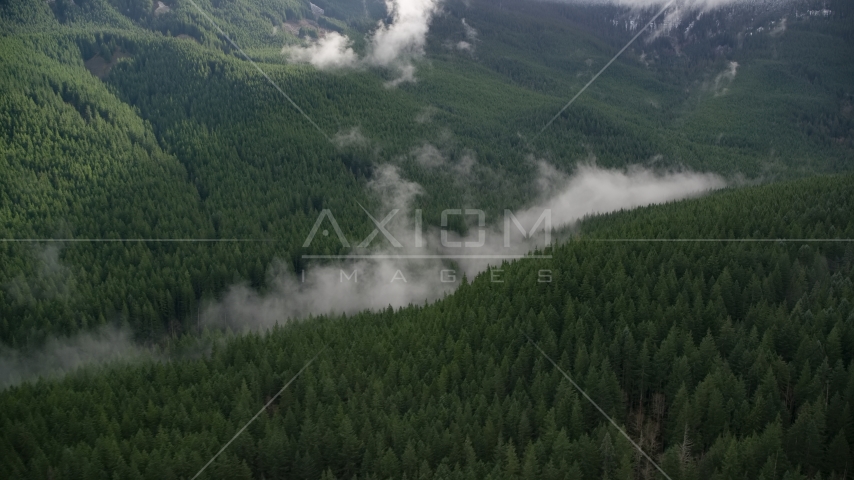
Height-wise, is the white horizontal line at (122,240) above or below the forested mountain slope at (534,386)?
above

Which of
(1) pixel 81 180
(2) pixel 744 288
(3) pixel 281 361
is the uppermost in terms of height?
(1) pixel 81 180

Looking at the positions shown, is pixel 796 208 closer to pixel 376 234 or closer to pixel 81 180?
pixel 376 234

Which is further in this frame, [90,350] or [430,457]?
[90,350]

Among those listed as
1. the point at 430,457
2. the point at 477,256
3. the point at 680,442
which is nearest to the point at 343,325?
the point at 430,457

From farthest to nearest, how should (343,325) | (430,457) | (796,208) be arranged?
(796,208) → (343,325) → (430,457)

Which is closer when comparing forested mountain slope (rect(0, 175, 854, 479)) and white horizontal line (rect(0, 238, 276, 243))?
forested mountain slope (rect(0, 175, 854, 479))

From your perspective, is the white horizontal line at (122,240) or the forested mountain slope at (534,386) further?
the white horizontal line at (122,240)

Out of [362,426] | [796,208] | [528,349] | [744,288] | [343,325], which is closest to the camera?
[362,426]

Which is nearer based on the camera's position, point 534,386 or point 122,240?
point 534,386
